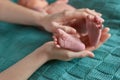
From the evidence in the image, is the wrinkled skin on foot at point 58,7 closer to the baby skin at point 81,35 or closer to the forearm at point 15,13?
the forearm at point 15,13

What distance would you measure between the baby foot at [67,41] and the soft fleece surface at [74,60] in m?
0.06

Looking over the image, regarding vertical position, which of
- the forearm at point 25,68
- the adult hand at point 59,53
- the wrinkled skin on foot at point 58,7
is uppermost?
the wrinkled skin on foot at point 58,7

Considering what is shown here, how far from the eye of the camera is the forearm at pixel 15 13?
1.07 meters

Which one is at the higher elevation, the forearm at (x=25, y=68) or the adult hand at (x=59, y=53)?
the adult hand at (x=59, y=53)

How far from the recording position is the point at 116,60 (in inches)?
30.6

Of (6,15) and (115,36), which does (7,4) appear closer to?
(6,15)

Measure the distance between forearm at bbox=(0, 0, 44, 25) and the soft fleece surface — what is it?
0.13 feet

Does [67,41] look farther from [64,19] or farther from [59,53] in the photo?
[64,19]

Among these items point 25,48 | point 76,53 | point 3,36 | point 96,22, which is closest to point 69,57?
point 76,53

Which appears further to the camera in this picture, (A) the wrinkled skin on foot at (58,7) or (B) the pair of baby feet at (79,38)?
(A) the wrinkled skin on foot at (58,7)

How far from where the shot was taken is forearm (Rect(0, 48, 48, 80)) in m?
0.79

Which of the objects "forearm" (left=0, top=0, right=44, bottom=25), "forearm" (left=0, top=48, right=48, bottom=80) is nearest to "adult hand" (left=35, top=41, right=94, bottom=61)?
"forearm" (left=0, top=48, right=48, bottom=80)

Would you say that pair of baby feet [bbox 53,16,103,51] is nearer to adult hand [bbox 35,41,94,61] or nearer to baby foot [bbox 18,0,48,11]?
adult hand [bbox 35,41,94,61]

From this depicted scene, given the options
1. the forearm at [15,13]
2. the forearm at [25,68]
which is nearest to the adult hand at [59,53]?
the forearm at [25,68]
